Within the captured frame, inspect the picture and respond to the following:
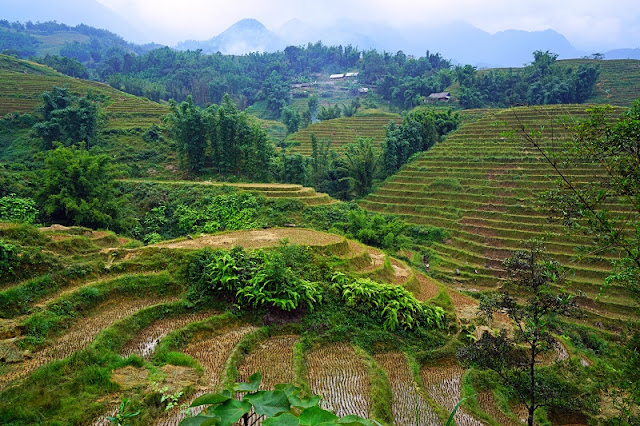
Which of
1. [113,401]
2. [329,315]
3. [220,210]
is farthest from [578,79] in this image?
[113,401]

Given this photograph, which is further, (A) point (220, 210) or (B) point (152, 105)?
(B) point (152, 105)

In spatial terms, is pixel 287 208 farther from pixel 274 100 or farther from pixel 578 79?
pixel 274 100

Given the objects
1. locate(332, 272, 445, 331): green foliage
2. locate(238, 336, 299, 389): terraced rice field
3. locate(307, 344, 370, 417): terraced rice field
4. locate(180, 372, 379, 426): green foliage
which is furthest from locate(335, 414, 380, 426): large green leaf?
locate(332, 272, 445, 331): green foliage

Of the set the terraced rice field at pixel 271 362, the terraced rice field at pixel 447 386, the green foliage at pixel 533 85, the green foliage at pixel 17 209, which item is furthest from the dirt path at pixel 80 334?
the green foliage at pixel 533 85

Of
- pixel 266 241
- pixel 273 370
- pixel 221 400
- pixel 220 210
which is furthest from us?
pixel 220 210

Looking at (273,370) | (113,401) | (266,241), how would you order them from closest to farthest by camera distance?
(113,401) → (273,370) → (266,241)

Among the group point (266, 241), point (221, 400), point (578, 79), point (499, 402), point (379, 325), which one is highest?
point (578, 79)

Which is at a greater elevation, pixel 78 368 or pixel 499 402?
pixel 78 368

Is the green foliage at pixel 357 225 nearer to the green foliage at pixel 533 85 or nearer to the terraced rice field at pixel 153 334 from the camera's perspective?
the terraced rice field at pixel 153 334

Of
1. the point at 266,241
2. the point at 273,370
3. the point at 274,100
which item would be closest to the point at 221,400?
the point at 273,370
